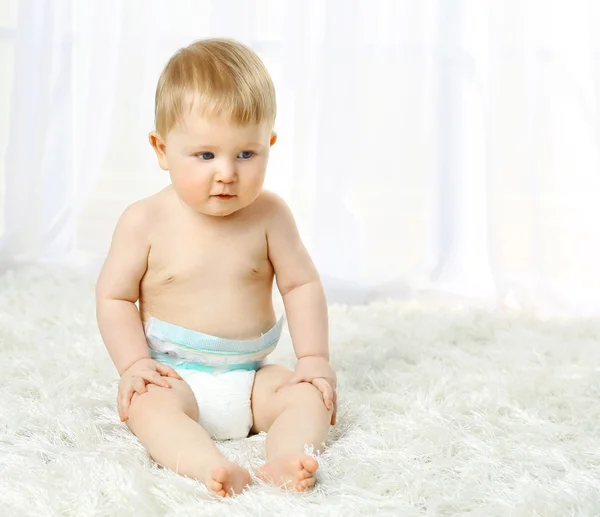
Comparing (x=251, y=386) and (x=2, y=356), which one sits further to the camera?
(x=2, y=356)

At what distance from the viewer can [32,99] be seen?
2.39 metres

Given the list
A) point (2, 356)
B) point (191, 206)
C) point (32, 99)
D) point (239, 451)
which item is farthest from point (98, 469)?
point (32, 99)

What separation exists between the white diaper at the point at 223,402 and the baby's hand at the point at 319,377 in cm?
5

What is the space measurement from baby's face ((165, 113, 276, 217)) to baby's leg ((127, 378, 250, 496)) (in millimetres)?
236

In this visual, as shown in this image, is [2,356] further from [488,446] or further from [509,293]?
[509,293]

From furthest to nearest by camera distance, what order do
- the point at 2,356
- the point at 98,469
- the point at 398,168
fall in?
the point at 398,168, the point at 2,356, the point at 98,469

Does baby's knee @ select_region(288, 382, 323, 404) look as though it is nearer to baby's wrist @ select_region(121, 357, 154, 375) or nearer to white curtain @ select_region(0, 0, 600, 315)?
baby's wrist @ select_region(121, 357, 154, 375)

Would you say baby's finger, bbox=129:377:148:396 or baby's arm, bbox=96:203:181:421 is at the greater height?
baby's arm, bbox=96:203:181:421

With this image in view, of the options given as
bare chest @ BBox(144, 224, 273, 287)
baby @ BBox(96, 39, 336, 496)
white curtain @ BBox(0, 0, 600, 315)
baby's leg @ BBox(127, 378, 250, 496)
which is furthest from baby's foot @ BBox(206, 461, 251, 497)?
white curtain @ BBox(0, 0, 600, 315)

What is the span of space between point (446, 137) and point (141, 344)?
126 centimetres

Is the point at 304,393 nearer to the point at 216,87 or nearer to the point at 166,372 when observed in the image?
the point at 166,372

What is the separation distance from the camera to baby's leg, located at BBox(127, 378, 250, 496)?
896mm

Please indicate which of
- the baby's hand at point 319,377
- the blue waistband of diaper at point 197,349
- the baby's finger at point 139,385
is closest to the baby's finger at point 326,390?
the baby's hand at point 319,377

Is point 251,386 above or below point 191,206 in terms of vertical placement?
below
